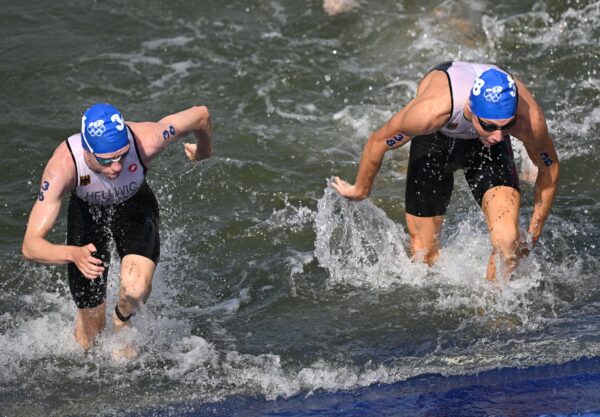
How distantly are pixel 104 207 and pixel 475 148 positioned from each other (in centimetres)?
256

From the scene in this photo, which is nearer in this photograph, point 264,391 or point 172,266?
point 264,391

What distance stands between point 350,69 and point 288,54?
83 cm

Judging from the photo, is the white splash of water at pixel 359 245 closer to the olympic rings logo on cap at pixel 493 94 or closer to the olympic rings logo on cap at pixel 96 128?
the olympic rings logo on cap at pixel 493 94

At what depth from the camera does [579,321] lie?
24.2 ft

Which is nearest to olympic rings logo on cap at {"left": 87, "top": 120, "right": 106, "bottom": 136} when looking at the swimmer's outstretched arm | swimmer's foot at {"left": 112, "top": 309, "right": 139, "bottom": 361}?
the swimmer's outstretched arm

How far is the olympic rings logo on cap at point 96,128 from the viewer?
20.2 feet

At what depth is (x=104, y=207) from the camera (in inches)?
262

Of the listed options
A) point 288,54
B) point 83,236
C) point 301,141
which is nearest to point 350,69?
point 288,54

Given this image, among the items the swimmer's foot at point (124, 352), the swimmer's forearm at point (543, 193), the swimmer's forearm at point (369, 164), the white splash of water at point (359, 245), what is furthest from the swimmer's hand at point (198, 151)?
the swimmer's forearm at point (543, 193)

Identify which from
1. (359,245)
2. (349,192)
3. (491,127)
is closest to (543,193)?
(491,127)

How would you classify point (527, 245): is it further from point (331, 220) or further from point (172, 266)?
point (172, 266)

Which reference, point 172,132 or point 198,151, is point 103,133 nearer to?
point 172,132

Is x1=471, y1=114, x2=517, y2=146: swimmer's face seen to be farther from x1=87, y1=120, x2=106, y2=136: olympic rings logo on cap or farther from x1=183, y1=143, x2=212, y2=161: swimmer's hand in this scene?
x1=87, y1=120, x2=106, y2=136: olympic rings logo on cap

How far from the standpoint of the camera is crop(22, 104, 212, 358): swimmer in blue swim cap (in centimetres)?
617
